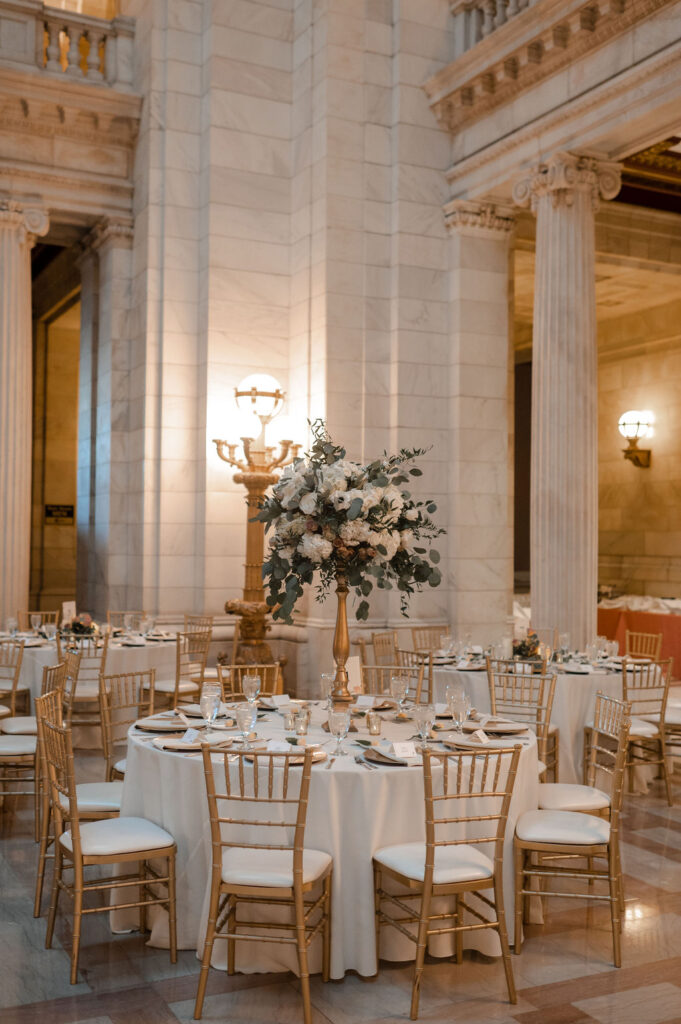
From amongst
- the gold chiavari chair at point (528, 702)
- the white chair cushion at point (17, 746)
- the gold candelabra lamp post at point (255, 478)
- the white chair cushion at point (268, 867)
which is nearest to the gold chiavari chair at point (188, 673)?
the gold candelabra lamp post at point (255, 478)

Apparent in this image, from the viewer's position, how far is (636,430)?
1582 centimetres

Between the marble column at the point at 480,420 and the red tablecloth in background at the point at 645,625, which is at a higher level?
the marble column at the point at 480,420

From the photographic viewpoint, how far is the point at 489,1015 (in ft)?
12.1

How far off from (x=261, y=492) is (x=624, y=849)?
16.6ft

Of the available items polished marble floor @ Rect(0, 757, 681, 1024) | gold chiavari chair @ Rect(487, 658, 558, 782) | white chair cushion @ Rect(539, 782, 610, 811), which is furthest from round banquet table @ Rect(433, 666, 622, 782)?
polished marble floor @ Rect(0, 757, 681, 1024)

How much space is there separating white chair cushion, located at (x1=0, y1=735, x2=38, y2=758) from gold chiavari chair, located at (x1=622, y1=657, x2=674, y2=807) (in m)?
3.76

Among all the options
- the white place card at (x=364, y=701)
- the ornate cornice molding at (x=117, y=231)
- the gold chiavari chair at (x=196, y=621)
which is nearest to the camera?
the white place card at (x=364, y=701)

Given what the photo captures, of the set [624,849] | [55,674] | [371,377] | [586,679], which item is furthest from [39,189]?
[624,849]

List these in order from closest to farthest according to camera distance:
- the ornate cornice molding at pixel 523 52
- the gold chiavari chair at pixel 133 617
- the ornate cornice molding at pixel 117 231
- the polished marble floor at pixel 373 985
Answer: the polished marble floor at pixel 373 985 < the ornate cornice molding at pixel 523 52 < the gold chiavari chair at pixel 133 617 < the ornate cornice molding at pixel 117 231

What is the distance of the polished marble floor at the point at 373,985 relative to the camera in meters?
3.69

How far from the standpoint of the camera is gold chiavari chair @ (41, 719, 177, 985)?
3986mm

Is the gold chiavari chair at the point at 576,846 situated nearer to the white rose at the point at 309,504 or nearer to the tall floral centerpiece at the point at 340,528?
the tall floral centerpiece at the point at 340,528

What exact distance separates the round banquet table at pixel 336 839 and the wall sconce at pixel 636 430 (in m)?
12.3

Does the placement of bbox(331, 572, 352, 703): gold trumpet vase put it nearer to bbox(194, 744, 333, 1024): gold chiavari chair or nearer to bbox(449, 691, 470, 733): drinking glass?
bbox(449, 691, 470, 733): drinking glass
